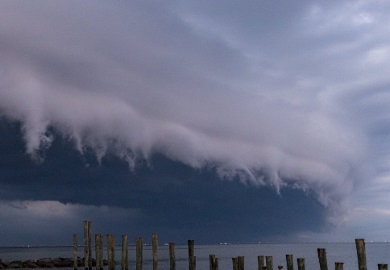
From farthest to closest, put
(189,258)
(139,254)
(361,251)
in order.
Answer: (139,254) < (189,258) < (361,251)

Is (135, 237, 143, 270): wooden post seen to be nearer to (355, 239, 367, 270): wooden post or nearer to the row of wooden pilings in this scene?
the row of wooden pilings

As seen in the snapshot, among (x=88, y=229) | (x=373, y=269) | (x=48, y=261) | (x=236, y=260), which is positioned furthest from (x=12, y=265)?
(x=373, y=269)

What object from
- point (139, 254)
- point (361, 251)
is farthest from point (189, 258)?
point (361, 251)

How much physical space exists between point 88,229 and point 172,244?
7.25 meters

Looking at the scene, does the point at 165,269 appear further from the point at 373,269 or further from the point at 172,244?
the point at 172,244

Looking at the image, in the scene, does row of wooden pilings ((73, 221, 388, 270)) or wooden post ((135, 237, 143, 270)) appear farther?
wooden post ((135, 237, 143, 270))

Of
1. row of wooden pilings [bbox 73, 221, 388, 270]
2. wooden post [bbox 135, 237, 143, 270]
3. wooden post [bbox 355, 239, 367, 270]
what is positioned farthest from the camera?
wooden post [bbox 135, 237, 143, 270]

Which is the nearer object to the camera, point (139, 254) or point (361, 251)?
point (361, 251)

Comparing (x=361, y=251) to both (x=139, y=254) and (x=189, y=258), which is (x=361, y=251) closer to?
(x=189, y=258)

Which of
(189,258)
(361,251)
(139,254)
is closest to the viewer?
(361,251)

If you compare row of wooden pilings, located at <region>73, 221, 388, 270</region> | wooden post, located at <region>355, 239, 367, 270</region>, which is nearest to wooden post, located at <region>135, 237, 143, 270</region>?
row of wooden pilings, located at <region>73, 221, 388, 270</region>

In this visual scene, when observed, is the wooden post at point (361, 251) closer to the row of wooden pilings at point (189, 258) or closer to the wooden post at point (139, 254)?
the row of wooden pilings at point (189, 258)

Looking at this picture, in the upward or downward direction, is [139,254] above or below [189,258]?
above

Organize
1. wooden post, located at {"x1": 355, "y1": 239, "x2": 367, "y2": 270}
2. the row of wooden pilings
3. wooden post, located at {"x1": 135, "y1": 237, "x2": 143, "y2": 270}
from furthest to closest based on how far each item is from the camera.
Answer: wooden post, located at {"x1": 135, "y1": 237, "x2": 143, "y2": 270}, the row of wooden pilings, wooden post, located at {"x1": 355, "y1": 239, "x2": 367, "y2": 270}
